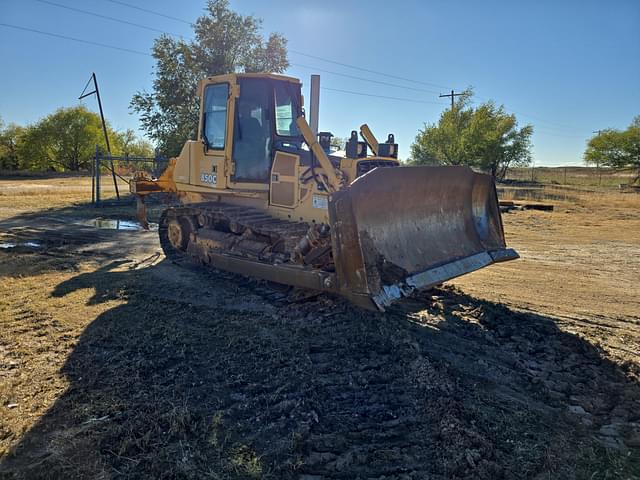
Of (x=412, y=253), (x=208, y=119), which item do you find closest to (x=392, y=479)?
(x=412, y=253)

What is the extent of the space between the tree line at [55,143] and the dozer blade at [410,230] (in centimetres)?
4221

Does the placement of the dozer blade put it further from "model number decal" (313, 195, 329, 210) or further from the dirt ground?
"model number decal" (313, 195, 329, 210)

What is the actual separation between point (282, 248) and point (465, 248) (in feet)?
7.81

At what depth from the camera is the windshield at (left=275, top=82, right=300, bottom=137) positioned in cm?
646

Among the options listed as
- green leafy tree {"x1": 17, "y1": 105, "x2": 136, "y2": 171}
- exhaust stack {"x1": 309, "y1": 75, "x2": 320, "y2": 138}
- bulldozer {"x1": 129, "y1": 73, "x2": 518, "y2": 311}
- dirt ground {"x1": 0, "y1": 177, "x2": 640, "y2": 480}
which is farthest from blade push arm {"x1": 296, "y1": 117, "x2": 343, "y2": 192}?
green leafy tree {"x1": 17, "y1": 105, "x2": 136, "y2": 171}

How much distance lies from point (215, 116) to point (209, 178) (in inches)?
37.9

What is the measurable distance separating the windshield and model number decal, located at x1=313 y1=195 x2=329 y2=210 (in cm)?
134

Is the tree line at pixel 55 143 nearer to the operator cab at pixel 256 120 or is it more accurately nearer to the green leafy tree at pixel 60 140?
the green leafy tree at pixel 60 140

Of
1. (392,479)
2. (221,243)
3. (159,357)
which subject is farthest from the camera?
(221,243)

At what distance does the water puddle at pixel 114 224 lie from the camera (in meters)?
12.1

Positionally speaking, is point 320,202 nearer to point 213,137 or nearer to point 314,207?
point 314,207

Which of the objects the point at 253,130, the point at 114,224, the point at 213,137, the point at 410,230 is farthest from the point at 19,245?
the point at 410,230

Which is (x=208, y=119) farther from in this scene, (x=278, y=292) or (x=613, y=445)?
(x=613, y=445)

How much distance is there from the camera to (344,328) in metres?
4.68
